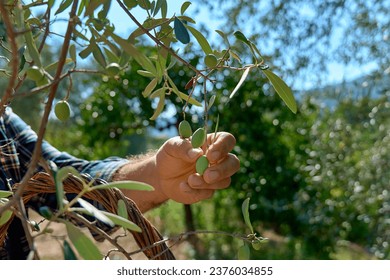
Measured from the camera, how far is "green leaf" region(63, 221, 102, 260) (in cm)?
43

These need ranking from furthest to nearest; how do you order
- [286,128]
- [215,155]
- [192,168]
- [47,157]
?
[286,128], [47,157], [192,168], [215,155]

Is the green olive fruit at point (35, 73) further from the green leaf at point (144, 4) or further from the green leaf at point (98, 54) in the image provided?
the green leaf at point (144, 4)

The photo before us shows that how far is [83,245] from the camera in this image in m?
0.43

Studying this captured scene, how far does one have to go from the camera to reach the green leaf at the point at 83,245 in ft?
1.40

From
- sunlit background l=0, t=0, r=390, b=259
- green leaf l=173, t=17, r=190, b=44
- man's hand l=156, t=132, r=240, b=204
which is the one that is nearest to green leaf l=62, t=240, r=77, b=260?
green leaf l=173, t=17, r=190, b=44

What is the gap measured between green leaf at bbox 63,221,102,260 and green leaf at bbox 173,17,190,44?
215mm

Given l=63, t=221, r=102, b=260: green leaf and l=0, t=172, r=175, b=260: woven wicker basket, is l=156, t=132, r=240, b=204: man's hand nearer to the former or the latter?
l=0, t=172, r=175, b=260: woven wicker basket

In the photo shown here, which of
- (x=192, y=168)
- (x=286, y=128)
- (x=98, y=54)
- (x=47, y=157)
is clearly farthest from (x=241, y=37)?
(x=286, y=128)

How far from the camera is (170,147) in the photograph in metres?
0.96

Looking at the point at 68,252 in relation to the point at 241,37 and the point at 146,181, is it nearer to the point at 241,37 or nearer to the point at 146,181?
the point at 241,37

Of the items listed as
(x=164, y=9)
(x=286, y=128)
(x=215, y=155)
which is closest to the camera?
(x=164, y=9)

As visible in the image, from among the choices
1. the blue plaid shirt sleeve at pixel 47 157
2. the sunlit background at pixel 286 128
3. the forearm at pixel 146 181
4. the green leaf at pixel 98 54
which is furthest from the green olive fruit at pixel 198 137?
the sunlit background at pixel 286 128

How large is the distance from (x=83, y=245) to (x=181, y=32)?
23 cm

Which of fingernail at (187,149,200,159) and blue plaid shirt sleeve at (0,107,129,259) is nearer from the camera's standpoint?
fingernail at (187,149,200,159)
